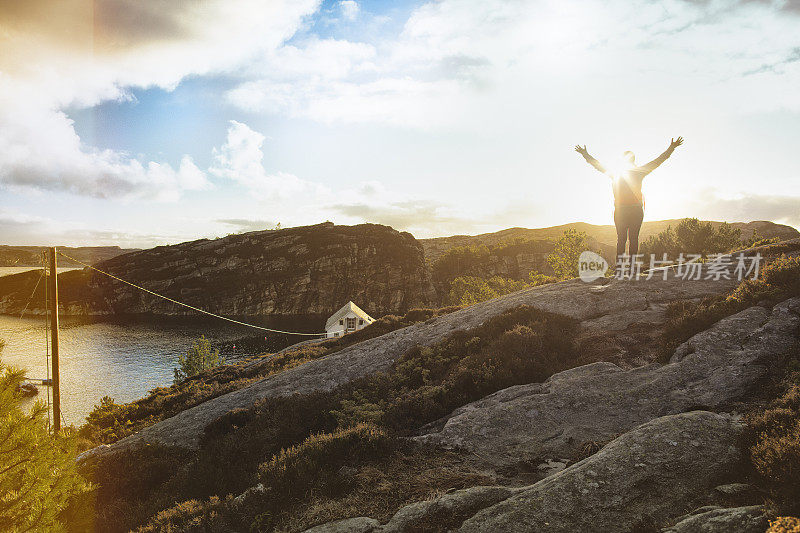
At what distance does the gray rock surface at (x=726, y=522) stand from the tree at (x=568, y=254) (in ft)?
148

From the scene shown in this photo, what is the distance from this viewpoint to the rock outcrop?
213 inches

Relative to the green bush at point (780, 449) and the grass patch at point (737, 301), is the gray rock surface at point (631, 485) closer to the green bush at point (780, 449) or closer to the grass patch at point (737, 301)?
the green bush at point (780, 449)

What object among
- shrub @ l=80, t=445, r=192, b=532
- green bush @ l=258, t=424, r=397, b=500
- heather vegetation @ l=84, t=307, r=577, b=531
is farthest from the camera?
shrub @ l=80, t=445, r=192, b=532

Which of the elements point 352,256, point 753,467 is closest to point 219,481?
point 753,467

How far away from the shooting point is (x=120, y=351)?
294 ft

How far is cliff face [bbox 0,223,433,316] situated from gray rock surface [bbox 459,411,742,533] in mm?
160706

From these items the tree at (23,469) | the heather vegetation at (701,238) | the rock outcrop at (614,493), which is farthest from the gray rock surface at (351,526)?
the heather vegetation at (701,238)

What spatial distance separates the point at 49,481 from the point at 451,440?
27.4 feet

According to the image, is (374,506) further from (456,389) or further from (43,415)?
(43,415)

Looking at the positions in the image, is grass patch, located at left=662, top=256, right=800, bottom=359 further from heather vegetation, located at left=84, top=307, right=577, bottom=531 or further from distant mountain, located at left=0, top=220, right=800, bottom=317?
distant mountain, located at left=0, top=220, right=800, bottom=317

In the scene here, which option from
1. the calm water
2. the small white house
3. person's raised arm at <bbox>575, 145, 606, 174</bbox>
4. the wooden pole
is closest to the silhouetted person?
person's raised arm at <bbox>575, 145, 606, 174</bbox>

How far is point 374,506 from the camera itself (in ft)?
22.6

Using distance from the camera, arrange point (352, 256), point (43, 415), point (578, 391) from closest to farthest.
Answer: point (43, 415) → point (578, 391) → point (352, 256)

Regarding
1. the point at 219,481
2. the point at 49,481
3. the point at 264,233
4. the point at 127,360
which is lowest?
the point at 127,360
